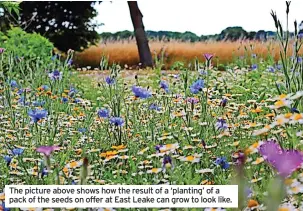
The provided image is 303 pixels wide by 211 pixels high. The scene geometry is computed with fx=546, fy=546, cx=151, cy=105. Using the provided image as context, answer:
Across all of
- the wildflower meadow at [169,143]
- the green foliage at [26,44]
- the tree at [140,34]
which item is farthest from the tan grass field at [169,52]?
the wildflower meadow at [169,143]

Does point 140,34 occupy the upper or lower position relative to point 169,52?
upper

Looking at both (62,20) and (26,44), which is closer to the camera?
(26,44)

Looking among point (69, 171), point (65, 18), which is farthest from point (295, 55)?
point (65, 18)

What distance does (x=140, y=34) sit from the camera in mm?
8453

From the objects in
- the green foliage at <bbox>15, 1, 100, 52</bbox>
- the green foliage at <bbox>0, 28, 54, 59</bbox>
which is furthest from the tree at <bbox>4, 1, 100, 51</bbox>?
the green foliage at <bbox>0, 28, 54, 59</bbox>

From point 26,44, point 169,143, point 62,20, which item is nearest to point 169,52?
point 62,20

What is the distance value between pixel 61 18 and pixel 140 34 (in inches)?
97.5

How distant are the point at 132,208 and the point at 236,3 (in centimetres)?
235

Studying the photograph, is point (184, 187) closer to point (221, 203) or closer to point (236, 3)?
point (221, 203)

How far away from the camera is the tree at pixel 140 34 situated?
830cm

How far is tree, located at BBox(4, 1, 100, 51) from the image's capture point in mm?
10164

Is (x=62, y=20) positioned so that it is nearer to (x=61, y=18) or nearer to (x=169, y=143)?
(x=61, y=18)

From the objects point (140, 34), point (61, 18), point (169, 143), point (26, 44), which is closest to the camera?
point (169, 143)

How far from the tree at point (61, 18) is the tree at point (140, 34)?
182 cm
